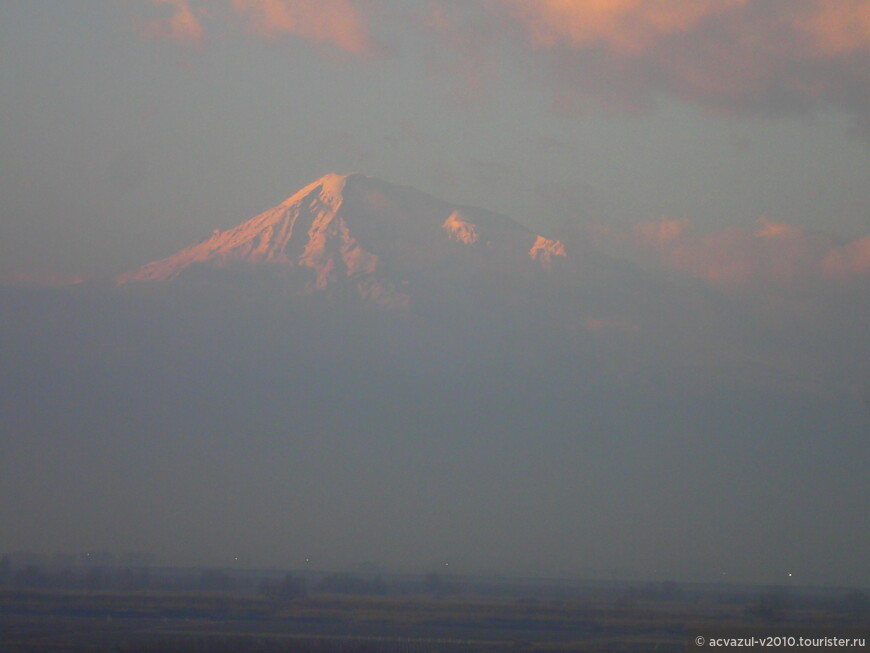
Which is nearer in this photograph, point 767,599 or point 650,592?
point 767,599

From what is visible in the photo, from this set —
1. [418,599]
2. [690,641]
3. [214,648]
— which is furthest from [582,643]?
[418,599]

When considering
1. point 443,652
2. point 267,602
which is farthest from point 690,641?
point 267,602

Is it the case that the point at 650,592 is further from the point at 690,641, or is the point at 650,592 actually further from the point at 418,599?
the point at 690,641

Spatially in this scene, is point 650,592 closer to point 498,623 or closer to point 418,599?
point 418,599

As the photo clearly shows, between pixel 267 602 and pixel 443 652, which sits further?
pixel 267 602

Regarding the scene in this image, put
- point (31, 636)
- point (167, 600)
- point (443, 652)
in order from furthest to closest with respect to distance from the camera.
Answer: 1. point (167, 600)
2. point (31, 636)
3. point (443, 652)

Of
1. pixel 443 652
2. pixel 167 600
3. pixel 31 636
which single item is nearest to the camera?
pixel 443 652

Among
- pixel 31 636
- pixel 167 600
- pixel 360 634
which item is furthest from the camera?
pixel 167 600

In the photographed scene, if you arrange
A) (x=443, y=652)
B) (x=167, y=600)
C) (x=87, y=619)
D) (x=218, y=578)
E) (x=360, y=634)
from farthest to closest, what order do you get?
(x=218, y=578), (x=167, y=600), (x=87, y=619), (x=360, y=634), (x=443, y=652)
